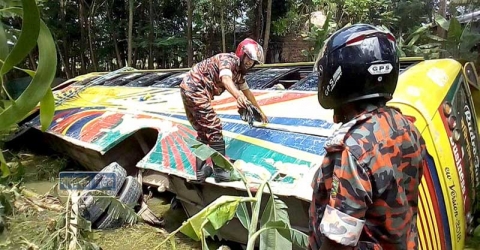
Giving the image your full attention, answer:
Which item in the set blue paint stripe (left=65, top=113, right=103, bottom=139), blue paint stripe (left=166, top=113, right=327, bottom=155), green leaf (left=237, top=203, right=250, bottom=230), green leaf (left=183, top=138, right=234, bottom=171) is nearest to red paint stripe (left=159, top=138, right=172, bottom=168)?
blue paint stripe (left=166, top=113, right=327, bottom=155)

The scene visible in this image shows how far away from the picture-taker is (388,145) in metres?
1.38

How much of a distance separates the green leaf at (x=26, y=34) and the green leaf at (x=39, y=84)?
43 millimetres

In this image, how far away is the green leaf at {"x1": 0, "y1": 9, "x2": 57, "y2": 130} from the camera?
0.75 metres

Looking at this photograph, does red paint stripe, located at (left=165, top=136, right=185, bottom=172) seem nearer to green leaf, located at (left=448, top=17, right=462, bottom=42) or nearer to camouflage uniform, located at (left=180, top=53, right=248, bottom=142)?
camouflage uniform, located at (left=180, top=53, right=248, bottom=142)

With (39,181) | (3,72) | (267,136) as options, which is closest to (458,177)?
(267,136)

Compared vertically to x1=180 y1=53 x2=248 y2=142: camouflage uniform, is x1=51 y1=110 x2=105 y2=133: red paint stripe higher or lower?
lower

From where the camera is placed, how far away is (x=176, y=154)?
14.7 ft

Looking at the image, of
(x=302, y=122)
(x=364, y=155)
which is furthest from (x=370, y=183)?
(x=302, y=122)

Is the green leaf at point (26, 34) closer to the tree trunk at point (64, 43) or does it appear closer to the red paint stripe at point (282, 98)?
the red paint stripe at point (282, 98)

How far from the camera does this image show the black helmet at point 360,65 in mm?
1421

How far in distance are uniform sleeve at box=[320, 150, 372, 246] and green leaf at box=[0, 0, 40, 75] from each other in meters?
0.90

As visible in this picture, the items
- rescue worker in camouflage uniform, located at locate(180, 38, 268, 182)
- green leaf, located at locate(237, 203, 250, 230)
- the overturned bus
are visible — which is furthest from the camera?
rescue worker in camouflage uniform, located at locate(180, 38, 268, 182)

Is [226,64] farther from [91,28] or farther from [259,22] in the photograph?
[91,28]

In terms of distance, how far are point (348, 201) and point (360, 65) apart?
407 millimetres
